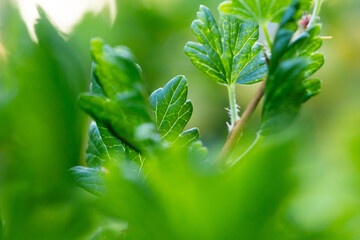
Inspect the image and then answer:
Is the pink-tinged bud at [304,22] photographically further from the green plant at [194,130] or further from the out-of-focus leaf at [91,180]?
the out-of-focus leaf at [91,180]

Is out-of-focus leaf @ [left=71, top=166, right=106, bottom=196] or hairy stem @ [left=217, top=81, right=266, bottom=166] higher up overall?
hairy stem @ [left=217, top=81, right=266, bottom=166]

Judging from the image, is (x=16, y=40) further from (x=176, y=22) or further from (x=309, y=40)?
(x=176, y=22)

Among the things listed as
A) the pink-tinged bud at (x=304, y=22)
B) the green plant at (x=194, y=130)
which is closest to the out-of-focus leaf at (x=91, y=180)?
the green plant at (x=194, y=130)

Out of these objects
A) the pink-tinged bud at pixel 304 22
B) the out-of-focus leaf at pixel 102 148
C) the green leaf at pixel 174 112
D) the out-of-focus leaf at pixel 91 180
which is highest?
the pink-tinged bud at pixel 304 22

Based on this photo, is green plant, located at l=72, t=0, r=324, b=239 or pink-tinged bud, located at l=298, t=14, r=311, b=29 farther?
pink-tinged bud, located at l=298, t=14, r=311, b=29

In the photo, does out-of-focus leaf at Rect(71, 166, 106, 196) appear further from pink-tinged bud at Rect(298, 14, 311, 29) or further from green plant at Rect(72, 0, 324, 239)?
pink-tinged bud at Rect(298, 14, 311, 29)

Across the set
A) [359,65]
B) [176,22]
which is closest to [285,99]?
[176,22]

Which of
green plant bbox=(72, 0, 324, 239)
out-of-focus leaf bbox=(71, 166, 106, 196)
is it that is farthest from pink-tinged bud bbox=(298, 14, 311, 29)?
out-of-focus leaf bbox=(71, 166, 106, 196)

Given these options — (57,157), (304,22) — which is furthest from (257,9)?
(57,157)
